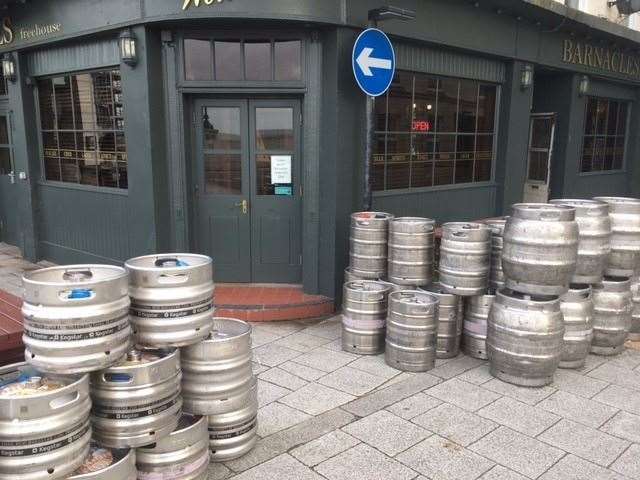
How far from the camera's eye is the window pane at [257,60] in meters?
6.52

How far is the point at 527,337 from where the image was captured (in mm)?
4633

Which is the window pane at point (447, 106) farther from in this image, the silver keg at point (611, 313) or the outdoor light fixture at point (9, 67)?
the outdoor light fixture at point (9, 67)

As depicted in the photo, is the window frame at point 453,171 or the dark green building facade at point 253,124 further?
the window frame at point 453,171

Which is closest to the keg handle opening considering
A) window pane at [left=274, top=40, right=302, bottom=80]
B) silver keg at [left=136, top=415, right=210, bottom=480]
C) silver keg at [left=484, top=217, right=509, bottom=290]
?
silver keg at [left=136, top=415, right=210, bottom=480]

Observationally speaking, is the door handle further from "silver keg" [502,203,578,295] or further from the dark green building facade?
"silver keg" [502,203,578,295]

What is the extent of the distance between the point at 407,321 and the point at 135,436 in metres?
2.70

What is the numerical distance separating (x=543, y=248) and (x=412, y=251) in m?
1.31

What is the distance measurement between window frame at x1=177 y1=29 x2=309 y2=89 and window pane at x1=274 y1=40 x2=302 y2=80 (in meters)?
0.04

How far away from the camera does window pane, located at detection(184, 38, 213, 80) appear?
654cm

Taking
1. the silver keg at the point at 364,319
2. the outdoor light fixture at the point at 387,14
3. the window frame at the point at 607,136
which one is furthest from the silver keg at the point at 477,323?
the window frame at the point at 607,136

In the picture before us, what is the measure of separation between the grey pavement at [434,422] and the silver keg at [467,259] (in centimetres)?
75

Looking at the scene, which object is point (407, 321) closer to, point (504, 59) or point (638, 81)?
point (504, 59)

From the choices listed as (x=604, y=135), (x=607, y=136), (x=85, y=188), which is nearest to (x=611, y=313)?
(x=85, y=188)

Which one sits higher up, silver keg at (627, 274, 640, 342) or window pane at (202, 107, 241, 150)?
window pane at (202, 107, 241, 150)
